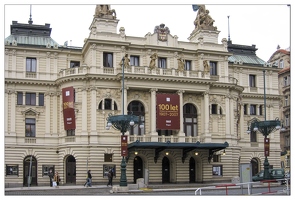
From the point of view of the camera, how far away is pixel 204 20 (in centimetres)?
6294

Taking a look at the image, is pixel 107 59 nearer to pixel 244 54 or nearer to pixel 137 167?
pixel 137 167

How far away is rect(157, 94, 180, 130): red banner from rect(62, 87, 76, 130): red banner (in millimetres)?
9813

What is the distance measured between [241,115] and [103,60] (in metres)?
21.4

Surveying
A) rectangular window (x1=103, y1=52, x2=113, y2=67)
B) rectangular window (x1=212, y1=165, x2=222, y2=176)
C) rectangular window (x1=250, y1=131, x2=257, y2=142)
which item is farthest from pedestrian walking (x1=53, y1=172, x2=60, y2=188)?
rectangular window (x1=250, y1=131, x2=257, y2=142)

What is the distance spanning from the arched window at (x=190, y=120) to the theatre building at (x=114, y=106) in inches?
4.8

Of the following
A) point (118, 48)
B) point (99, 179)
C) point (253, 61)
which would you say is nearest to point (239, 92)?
point (253, 61)

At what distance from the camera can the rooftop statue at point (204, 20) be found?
205 feet

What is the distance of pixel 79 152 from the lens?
53.6 m

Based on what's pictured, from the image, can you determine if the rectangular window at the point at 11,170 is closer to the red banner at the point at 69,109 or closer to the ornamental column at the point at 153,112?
the red banner at the point at 69,109

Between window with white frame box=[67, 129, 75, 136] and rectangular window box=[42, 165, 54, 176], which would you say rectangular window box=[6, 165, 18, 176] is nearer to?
rectangular window box=[42, 165, 54, 176]

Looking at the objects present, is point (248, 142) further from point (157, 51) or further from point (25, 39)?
point (25, 39)

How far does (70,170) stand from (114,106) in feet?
29.3

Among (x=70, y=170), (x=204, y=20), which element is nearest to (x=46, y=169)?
(x=70, y=170)

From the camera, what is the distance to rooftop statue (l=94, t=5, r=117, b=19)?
2260 inches
